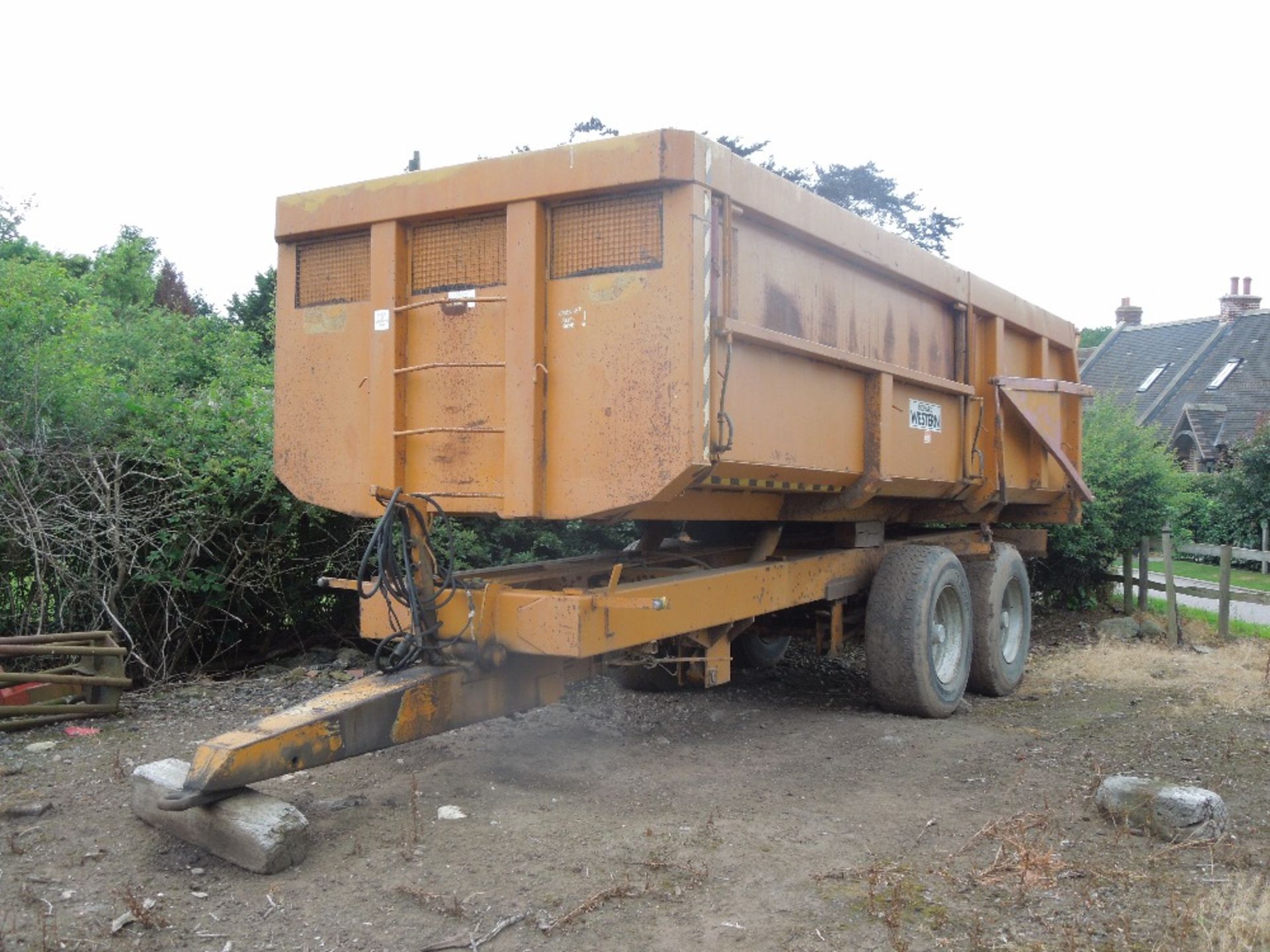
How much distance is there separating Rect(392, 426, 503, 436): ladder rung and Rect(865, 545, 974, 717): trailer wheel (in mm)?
2928

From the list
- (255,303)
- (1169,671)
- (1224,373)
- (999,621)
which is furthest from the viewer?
(1224,373)

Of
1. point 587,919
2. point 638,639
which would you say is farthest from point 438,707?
point 587,919

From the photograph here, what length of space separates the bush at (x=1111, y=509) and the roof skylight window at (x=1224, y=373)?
21498 mm

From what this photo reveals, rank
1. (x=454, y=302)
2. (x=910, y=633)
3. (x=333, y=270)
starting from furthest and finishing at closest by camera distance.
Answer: (x=910, y=633) → (x=333, y=270) → (x=454, y=302)

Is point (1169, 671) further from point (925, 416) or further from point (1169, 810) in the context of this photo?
point (1169, 810)

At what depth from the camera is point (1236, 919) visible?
3.34 meters

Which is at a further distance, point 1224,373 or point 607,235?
point 1224,373

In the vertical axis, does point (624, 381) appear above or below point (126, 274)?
below

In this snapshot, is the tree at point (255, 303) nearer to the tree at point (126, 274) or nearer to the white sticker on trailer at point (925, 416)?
the tree at point (126, 274)

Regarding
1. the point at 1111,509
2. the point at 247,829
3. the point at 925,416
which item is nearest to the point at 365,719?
the point at 247,829

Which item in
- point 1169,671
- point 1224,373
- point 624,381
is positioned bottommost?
point 1169,671

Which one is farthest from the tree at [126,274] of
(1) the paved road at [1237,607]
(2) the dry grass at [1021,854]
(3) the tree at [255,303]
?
(2) the dry grass at [1021,854]

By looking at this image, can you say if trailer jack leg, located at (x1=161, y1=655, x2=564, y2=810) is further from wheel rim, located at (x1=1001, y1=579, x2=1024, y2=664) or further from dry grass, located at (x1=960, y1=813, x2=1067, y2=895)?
wheel rim, located at (x1=1001, y1=579, x2=1024, y2=664)

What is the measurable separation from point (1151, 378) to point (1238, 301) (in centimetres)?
347
